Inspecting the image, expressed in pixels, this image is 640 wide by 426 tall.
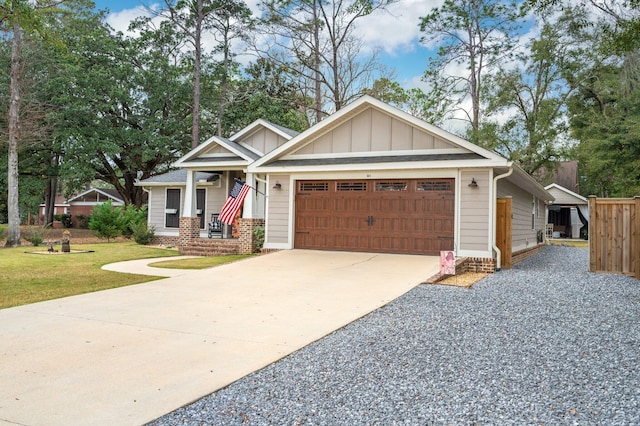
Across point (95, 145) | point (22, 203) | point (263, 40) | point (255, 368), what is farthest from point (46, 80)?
point (255, 368)

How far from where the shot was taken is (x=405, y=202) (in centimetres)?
1192

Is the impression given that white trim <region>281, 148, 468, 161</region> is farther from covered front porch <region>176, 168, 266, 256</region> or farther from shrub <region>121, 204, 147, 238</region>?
shrub <region>121, 204, 147, 238</region>

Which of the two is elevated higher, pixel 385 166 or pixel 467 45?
pixel 467 45

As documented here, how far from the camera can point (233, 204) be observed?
536 inches

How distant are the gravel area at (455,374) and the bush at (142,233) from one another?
14227 millimetres

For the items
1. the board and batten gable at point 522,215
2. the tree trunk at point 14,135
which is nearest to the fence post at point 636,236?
the board and batten gable at point 522,215

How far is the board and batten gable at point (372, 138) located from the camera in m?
11.9

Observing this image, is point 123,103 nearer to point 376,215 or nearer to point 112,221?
point 112,221

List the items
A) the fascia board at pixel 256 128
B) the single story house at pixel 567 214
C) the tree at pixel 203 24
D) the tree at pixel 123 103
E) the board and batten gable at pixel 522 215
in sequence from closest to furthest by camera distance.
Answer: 1. the board and batten gable at pixel 522 215
2. the fascia board at pixel 256 128
3. the tree at pixel 123 103
4. the tree at pixel 203 24
5. the single story house at pixel 567 214

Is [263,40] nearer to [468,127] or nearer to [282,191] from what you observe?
[468,127]

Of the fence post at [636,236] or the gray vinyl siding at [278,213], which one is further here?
the gray vinyl siding at [278,213]

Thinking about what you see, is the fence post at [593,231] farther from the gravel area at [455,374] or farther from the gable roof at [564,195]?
the gable roof at [564,195]

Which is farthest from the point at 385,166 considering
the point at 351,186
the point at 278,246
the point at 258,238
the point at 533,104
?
the point at 533,104

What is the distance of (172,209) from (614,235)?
49.8 ft
